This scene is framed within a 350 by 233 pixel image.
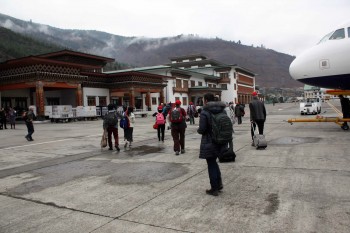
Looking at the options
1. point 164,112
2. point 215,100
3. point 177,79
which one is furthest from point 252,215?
point 177,79

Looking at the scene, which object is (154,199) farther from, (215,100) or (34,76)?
(34,76)

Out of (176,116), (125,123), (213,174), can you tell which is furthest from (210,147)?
(125,123)

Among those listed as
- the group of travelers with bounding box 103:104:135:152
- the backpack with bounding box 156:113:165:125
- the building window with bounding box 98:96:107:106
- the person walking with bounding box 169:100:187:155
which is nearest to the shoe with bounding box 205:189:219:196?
the person walking with bounding box 169:100:187:155

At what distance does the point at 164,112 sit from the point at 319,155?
241 inches

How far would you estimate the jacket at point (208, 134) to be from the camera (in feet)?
16.1

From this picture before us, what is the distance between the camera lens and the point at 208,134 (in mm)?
5016

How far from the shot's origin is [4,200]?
17.1 feet

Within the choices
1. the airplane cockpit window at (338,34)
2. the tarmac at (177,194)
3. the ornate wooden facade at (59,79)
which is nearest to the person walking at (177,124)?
the tarmac at (177,194)

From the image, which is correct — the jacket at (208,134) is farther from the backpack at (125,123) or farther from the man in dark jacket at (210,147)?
the backpack at (125,123)

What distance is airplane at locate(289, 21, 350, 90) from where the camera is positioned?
1062cm

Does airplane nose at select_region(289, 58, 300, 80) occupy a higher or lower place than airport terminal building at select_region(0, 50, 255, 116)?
lower

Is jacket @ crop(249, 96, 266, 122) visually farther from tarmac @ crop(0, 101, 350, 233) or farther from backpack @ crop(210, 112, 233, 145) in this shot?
backpack @ crop(210, 112, 233, 145)

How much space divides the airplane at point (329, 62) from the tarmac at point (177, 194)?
126 inches

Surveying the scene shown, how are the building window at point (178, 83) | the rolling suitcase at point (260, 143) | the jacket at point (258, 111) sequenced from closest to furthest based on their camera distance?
the rolling suitcase at point (260, 143), the jacket at point (258, 111), the building window at point (178, 83)
